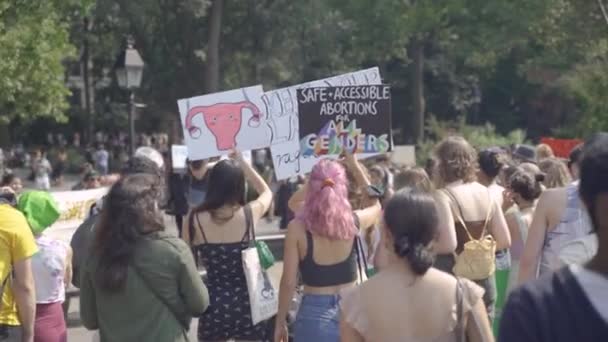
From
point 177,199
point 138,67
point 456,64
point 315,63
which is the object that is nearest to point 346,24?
point 315,63

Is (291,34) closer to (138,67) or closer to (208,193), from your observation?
(138,67)

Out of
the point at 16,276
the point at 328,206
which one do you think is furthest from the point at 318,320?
the point at 16,276

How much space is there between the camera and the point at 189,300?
4977mm

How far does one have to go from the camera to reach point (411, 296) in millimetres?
3951

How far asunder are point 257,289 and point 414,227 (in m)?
2.24

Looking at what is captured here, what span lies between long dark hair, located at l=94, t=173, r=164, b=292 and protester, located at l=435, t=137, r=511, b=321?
7.24ft

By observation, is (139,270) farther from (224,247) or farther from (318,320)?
(224,247)

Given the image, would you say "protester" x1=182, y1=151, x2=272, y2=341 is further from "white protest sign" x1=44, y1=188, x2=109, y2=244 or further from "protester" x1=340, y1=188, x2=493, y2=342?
"white protest sign" x1=44, y1=188, x2=109, y2=244

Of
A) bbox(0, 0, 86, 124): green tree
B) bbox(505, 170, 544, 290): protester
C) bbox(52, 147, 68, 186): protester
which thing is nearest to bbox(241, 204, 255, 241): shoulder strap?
bbox(505, 170, 544, 290): protester

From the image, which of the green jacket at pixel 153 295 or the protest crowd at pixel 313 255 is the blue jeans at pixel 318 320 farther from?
the green jacket at pixel 153 295

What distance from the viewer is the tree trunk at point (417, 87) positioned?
157 ft

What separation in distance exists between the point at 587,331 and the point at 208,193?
12.7 feet

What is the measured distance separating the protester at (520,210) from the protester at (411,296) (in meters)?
3.61

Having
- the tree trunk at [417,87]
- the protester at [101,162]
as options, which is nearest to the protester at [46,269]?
the protester at [101,162]
